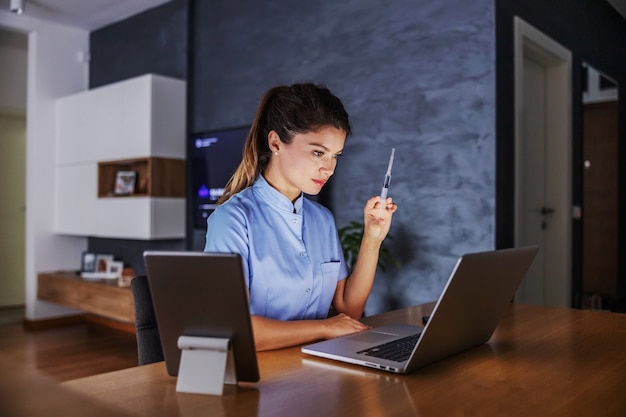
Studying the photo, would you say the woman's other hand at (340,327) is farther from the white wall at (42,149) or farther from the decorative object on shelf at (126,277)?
the white wall at (42,149)

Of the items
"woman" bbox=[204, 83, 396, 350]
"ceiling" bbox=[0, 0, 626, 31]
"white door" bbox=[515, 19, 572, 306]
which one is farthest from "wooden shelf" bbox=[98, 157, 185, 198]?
"woman" bbox=[204, 83, 396, 350]

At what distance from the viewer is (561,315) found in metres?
1.61

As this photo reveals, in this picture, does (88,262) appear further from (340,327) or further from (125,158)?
(340,327)

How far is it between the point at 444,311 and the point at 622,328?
72 cm

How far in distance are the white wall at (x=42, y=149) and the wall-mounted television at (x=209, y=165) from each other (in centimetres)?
165

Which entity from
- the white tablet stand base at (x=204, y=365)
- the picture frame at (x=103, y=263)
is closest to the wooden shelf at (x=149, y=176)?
the picture frame at (x=103, y=263)

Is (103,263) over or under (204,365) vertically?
under

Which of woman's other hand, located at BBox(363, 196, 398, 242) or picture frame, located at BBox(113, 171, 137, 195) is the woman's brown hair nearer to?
woman's other hand, located at BBox(363, 196, 398, 242)

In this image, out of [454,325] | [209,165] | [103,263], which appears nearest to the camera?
[454,325]

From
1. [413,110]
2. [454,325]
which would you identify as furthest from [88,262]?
[454,325]

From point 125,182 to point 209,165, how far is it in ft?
3.15

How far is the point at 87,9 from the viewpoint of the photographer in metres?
4.85

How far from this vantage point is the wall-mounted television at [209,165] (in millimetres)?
3996

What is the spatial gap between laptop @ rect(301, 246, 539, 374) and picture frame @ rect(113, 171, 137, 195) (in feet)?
12.4
